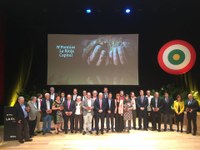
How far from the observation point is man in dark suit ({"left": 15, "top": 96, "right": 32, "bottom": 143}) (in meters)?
8.78

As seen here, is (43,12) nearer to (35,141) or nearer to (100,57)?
(100,57)

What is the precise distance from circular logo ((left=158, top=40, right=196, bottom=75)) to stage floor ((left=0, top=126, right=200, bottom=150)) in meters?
2.90

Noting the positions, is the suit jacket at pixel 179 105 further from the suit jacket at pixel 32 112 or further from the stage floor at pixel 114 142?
the suit jacket at pixel 32 112

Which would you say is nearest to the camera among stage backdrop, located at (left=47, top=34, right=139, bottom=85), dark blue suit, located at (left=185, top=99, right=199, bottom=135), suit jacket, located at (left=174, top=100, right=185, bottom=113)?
dark blue suit, located at (left=185, top=99, right=199, bottom=135)

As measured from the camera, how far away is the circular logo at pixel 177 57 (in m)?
12.0

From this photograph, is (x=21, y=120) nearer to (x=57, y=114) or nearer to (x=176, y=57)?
(x=57, y=114)

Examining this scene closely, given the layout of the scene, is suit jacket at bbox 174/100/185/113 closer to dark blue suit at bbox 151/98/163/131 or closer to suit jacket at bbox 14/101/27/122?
dark blue suit at bbox 151/98/163/131

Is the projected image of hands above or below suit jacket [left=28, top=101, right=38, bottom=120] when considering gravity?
above

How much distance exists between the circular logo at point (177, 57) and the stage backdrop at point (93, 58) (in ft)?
4.13

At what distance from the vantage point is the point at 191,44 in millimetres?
Answer: 12500

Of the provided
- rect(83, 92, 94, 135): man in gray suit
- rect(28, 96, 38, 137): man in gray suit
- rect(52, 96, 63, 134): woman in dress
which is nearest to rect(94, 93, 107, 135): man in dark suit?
rect(83, 92, 94, 135): man in gray suit

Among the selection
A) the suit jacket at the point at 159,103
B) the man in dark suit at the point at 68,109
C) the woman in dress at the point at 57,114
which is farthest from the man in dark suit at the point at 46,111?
the suit jacket at the point at 159,103

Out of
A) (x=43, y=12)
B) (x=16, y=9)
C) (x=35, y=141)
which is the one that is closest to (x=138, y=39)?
(x=43, y=12)

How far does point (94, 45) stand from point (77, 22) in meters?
1.20
